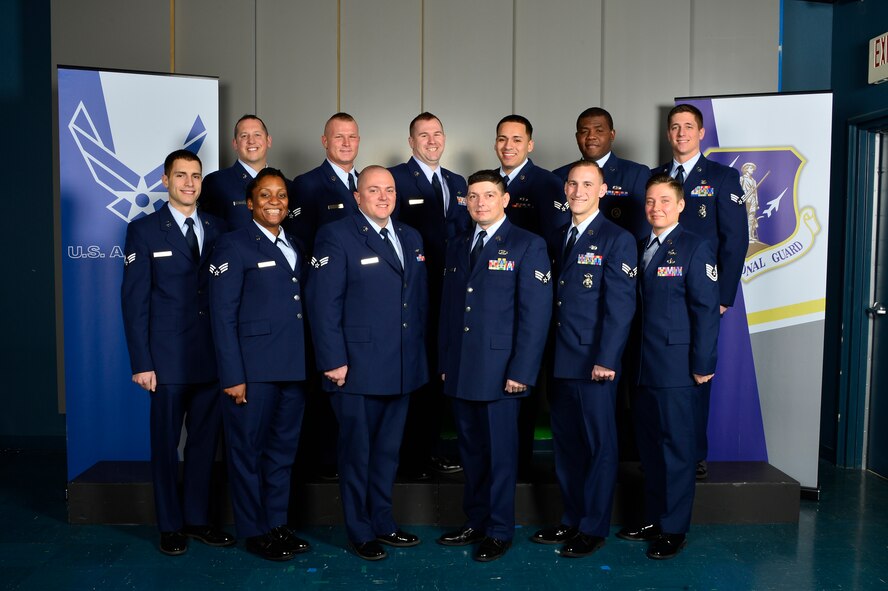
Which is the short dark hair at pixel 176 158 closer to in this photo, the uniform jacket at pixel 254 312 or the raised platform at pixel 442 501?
the uniform jacket at pixel 254 312

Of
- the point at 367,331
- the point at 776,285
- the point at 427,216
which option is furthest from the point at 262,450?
the point at 776,285

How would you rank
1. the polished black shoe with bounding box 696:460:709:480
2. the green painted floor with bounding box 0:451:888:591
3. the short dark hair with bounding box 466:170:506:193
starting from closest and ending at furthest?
the green painted floor with bounding box 0:451:888:591 < the short dark hair with bounding box 466:170:506:193 < the polished black shoe with bounding box 696:460:709:480

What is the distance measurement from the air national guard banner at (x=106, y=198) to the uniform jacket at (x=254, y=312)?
1360 mm

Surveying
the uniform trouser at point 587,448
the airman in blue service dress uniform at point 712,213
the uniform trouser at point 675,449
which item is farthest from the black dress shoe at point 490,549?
the airman in blue service dress uniform at point 712,213

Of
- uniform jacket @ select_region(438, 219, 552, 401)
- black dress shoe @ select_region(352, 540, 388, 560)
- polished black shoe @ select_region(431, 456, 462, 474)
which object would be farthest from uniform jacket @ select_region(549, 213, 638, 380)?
black dress shoe @ select_region(352, 540, 388, 560)

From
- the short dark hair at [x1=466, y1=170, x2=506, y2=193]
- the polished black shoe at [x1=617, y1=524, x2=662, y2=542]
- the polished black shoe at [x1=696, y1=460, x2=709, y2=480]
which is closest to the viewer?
the short dark hair at [x1=466, y1=170, x2=506, y2=193]

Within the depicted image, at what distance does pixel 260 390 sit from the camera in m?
3.35

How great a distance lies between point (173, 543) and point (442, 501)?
1.34 metres

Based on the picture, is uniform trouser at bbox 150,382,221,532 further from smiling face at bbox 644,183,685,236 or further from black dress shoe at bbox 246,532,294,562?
smiling face at bbox 644,183,685,236

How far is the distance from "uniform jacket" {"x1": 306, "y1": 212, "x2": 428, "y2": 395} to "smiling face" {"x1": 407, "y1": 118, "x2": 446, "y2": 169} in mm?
816

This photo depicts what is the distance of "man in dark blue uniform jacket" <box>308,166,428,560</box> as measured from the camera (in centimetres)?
330

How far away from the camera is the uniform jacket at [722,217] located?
3.96m

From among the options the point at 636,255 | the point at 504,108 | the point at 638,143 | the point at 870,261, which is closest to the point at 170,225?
the point at 636,255

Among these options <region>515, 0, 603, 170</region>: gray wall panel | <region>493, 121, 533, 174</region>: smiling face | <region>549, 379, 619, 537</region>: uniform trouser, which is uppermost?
<region>515, 0, 603, 170</region>: gray wall panel
